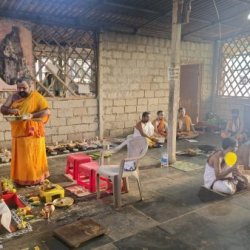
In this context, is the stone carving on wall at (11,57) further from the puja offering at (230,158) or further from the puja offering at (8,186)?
the puja offering at (230,158)

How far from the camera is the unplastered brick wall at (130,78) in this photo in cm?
714

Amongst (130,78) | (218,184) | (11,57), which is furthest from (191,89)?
(218,184)

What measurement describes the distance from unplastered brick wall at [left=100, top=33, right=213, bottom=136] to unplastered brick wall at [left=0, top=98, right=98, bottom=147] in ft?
1.22

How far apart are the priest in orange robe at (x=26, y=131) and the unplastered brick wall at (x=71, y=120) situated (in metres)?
2.33

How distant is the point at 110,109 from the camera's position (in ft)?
23.9

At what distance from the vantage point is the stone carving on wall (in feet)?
18.7

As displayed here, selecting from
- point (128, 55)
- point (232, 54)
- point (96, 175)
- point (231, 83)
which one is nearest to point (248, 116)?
point (231, 83)

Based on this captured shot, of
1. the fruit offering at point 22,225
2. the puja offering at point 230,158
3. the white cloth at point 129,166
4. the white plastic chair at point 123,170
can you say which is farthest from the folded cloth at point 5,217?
the puja offering at point 230,158

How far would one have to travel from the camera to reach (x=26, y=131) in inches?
156

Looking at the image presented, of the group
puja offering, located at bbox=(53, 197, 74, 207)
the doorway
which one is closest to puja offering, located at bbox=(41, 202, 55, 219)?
puja offering, located at bbox=(53, 197, 74, 207)

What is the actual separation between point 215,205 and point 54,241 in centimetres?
190

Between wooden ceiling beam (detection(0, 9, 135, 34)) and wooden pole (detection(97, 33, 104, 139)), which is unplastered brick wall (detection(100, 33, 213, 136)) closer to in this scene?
wooden pole (detection(97, 33, 104, 139))

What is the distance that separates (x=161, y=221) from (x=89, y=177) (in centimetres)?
134

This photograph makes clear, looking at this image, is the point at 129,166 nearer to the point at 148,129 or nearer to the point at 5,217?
the point at 5,217
